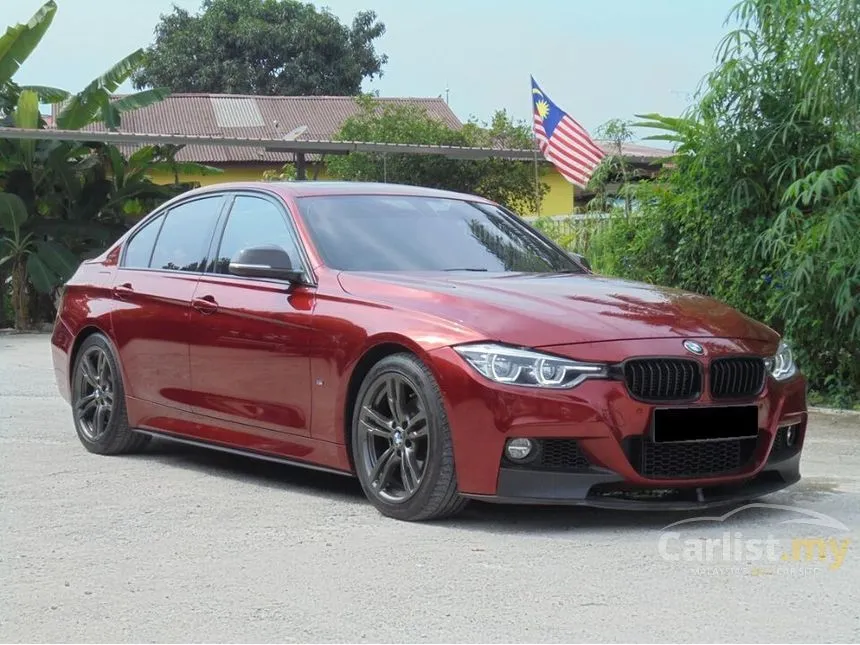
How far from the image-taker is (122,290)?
8461mm

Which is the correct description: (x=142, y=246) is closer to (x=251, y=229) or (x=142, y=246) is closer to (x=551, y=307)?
(x=251, y=229)

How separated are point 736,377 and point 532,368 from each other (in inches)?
38.1

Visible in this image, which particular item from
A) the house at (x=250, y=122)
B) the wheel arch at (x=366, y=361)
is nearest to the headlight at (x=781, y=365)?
the wheel arch at (x=366, y=361)

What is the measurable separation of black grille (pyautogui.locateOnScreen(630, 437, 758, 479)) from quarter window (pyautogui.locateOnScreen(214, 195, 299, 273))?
226 centimetres

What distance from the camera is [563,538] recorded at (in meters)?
6.00

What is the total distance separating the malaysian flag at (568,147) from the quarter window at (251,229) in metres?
9.07

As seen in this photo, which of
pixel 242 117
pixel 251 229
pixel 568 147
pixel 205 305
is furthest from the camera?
pixel 242 117

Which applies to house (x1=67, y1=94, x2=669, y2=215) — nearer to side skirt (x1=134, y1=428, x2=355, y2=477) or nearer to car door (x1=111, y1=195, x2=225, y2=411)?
car door (x1=111, y1=195, x2=225, y2=411)

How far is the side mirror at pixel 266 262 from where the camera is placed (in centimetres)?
696

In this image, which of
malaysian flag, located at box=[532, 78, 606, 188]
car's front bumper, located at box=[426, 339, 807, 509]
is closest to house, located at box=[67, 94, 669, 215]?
malaysian flag, located at box=[532, 78, 606, 188]

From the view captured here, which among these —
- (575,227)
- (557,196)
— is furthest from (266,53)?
(575,227)

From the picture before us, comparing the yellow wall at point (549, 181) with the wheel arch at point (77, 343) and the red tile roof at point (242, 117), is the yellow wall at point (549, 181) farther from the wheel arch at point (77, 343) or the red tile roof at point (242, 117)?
the wheel arch at point (77, 343)

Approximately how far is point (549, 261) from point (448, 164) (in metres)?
24.4

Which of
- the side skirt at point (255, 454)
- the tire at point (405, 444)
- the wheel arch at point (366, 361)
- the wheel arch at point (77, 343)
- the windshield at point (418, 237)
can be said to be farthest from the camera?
the wheel arch at point (77, 343)
